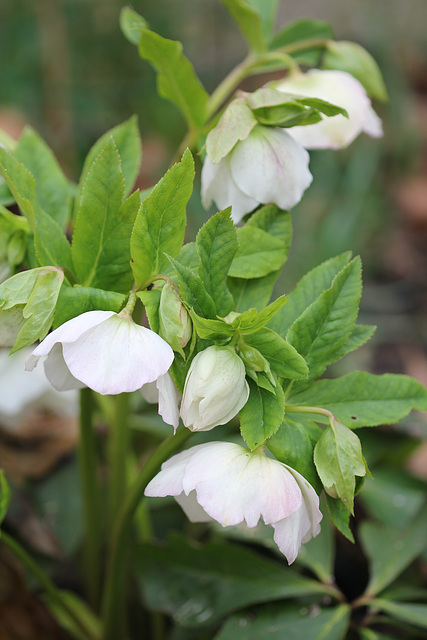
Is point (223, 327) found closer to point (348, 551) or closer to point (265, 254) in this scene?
point (265, 254)

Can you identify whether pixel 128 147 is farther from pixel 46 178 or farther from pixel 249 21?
pixel 249 21

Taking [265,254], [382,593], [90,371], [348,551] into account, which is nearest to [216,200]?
[265,254]

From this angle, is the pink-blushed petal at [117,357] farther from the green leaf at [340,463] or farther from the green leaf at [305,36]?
the green leaf at [305,36]

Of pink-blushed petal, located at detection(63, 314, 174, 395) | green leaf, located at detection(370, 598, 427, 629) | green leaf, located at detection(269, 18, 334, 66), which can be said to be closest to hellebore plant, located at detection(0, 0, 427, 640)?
pink-blushed petal, located at detection(63, 314, 174, 395)

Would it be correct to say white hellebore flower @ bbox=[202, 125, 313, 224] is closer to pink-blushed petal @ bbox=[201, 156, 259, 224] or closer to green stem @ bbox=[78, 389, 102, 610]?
pink-blushed petal @ bbox=[201, 156, 259, 224]

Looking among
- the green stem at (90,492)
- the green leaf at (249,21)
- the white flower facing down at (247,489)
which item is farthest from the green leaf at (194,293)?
the green leaf at (249,21)

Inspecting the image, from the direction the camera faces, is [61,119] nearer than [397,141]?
Yes

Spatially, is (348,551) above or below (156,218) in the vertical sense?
below
